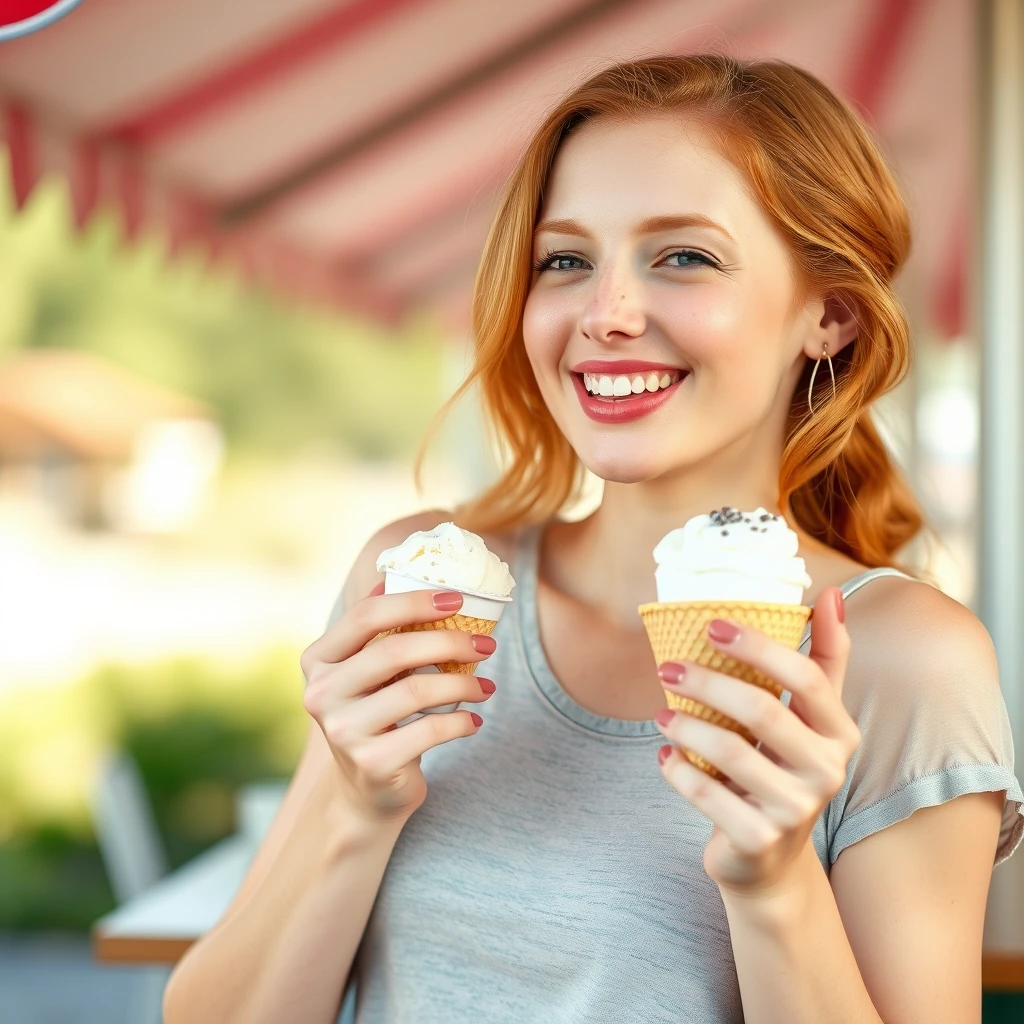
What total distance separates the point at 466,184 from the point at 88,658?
661 centimetres

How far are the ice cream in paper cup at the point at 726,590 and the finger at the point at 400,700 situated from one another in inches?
9.2

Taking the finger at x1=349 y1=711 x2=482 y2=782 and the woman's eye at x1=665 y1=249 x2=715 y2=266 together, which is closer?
the finger at x1=349 y1=711 x2=482 y2=782

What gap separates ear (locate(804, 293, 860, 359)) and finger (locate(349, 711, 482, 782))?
0.77 m

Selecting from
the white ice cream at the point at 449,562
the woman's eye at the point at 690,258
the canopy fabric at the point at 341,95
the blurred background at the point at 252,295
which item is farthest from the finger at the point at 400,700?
the canopy fabric at the point at 341,95

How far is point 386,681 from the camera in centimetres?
140

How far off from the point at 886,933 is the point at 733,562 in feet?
1.58

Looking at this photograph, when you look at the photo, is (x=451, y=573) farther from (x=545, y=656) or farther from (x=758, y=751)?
(x=758, y=751)

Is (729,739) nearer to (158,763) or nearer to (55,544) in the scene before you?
(158,763)

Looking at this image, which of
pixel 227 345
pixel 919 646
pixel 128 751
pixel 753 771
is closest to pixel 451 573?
pixel 753 771

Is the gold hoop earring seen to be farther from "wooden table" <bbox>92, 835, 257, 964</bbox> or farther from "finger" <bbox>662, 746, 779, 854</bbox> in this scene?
"wooden table" <bbox>92, 835, 257, 964</bbox>

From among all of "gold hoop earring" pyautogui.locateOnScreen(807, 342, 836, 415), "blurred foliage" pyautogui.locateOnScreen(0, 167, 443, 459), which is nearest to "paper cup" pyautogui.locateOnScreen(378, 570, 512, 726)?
"gold hoop earring" pyautogui.locateOnScreen(807, 342, 836, 415)

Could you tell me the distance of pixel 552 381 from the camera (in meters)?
1.64

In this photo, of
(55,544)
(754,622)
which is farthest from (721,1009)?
(55,544)

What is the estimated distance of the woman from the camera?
1.37 metres
